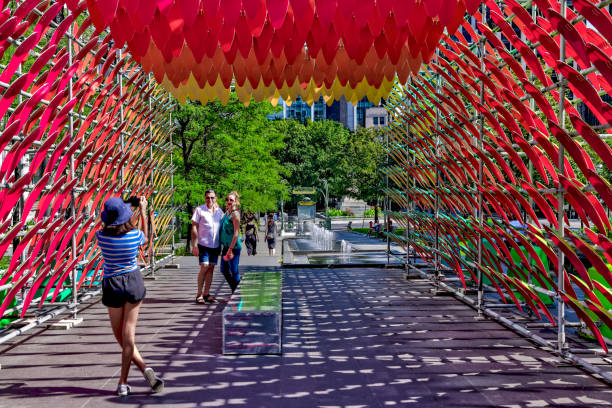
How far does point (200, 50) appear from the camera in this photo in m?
5.69

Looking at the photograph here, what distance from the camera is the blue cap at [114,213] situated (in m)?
5.67

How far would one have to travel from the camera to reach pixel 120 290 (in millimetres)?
5633

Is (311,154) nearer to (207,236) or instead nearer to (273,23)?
(207,236)

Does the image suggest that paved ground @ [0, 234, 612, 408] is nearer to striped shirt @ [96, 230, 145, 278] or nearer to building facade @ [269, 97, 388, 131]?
striped shirt @ [96, 230, 145, 278]

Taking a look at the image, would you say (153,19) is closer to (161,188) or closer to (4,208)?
(4,208)

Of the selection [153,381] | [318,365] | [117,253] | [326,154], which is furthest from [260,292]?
[326,154]

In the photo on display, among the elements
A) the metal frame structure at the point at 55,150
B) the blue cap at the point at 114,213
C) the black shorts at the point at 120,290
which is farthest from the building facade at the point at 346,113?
the black shorts at the point at 120,290

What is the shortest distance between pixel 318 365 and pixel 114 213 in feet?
9.10

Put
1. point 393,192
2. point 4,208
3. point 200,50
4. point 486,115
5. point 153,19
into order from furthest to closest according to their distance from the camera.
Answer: point 393,192 → point 486,115 → point 4,208 → point 200,50 → point 153,19

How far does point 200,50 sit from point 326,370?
11.6 feet

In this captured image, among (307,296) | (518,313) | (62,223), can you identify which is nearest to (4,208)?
(62,223)

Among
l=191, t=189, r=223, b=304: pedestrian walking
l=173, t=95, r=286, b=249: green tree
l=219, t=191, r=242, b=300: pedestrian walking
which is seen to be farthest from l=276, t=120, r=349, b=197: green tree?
l=219, t=191, r=242, b=300: pedestrian walking

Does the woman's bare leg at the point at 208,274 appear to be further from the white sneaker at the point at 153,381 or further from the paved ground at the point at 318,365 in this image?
the white sneaker at the point at 153,381

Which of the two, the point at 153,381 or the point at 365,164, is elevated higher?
the point at 365,164
